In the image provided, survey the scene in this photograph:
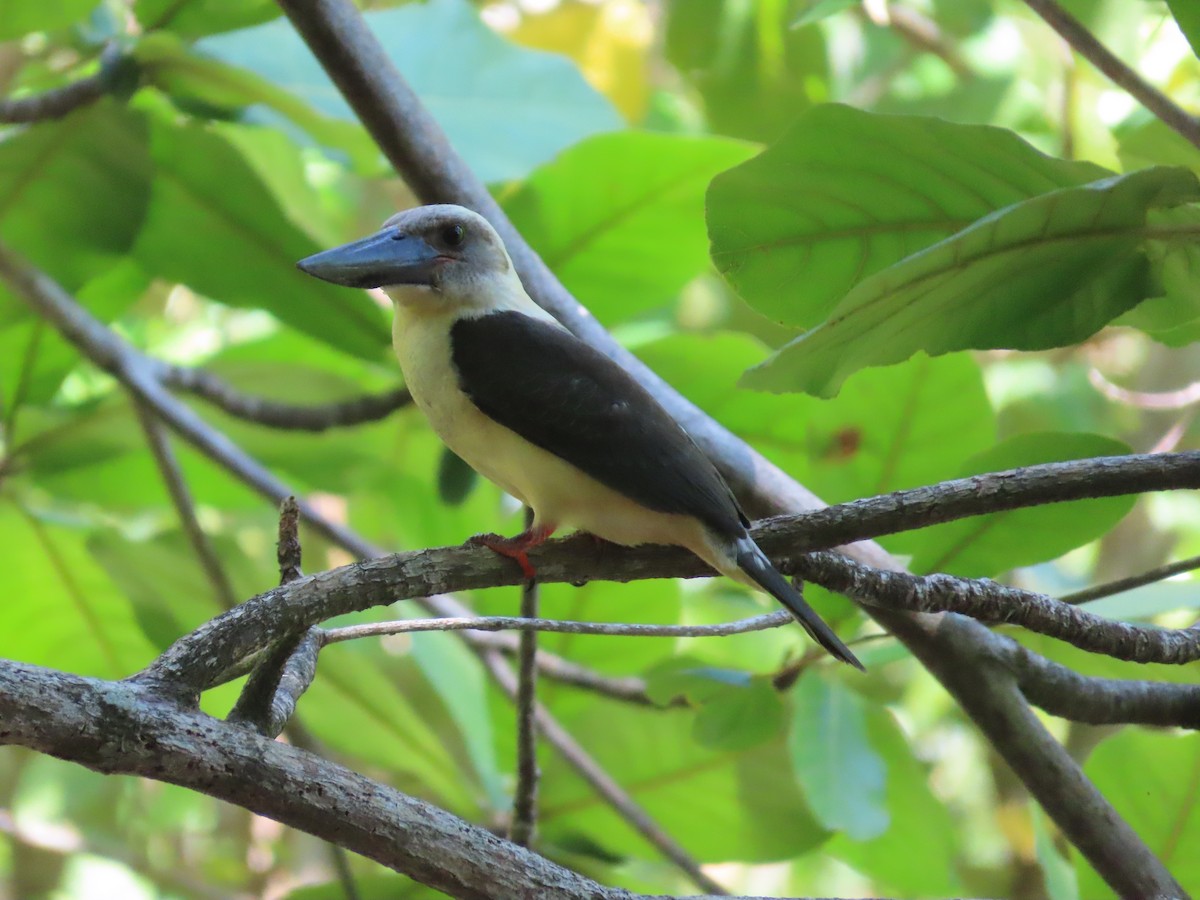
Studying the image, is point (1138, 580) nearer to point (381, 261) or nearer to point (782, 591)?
point (782, 591)

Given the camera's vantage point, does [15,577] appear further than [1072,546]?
Yes

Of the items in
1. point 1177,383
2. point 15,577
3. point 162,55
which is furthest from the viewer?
point 1177,383

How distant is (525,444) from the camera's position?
1.79 metres

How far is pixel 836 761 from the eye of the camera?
6.92ft

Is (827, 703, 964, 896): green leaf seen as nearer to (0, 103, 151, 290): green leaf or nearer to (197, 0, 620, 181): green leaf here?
(197, 0, 620, 181): green leaf

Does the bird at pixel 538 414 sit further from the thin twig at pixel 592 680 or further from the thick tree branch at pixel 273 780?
the thin twig at pixel 592 680

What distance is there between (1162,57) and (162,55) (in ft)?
7.47

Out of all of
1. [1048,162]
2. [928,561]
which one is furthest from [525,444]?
[1048,162]

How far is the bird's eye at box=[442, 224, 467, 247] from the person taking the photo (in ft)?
6.45

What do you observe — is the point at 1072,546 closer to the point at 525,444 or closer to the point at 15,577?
the point at 525,444

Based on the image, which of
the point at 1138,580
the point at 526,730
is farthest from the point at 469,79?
the point at 1138,580

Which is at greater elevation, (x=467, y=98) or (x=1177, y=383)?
(x=1177, y=383)

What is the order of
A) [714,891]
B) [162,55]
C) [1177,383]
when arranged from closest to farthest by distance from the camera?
[714,891] < [162,55] < [1177,383]

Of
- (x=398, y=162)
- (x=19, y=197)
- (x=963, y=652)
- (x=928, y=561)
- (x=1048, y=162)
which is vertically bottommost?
(x=963, y=652)
